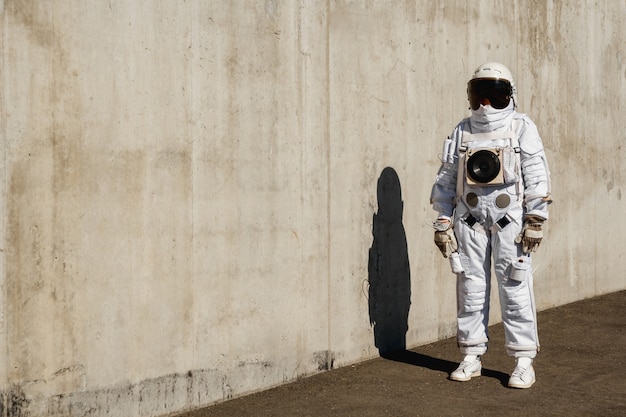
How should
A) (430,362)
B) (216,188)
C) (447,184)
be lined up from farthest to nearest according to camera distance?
(430,362) → (447,184) → (216,188)

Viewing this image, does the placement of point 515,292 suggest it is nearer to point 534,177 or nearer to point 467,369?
point 467,369

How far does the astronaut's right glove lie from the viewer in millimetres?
6496

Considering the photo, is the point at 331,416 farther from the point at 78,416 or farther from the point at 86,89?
the point at 86,89

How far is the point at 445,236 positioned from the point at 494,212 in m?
0.36

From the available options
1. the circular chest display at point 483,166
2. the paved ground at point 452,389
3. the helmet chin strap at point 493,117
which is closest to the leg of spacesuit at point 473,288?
the paved ground at point 452,389

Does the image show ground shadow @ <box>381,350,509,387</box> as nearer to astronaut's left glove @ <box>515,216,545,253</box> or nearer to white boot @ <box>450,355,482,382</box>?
white boot @ <box>450,355,482,382</box>

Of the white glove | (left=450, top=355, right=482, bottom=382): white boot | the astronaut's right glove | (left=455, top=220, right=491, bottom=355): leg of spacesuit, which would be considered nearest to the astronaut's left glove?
the white glove

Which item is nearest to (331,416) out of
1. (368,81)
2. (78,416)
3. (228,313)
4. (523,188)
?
(228,313)

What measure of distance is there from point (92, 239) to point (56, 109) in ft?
2.24

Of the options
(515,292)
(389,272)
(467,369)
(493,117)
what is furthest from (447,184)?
(467,369)

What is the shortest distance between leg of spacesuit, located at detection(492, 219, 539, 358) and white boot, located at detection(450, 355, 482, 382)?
0.84ft

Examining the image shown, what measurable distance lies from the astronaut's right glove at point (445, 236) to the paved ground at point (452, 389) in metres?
0.85

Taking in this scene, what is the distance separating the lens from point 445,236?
649 cm

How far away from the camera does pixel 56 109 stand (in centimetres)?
488
